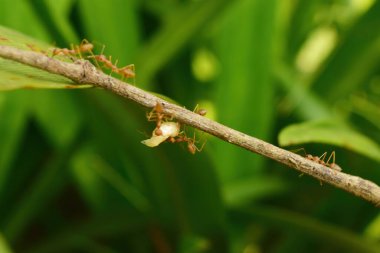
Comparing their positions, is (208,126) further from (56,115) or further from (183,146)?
(56,115)

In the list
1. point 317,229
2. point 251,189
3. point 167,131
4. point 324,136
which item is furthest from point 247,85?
point 167,131

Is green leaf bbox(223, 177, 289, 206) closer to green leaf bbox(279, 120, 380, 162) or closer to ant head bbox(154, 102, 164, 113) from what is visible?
green leaf bbox(279, 120, 380, 162)

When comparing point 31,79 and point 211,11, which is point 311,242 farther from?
point 31,79

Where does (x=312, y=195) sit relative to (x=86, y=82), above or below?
above

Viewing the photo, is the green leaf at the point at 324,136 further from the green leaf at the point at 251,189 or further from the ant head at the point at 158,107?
the green leaf at the point at 251,189

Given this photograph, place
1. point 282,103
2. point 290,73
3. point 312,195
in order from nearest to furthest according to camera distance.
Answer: point 312,195 < point 290,73 < point 282,103

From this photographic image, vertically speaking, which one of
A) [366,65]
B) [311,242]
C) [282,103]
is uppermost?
[366,65]

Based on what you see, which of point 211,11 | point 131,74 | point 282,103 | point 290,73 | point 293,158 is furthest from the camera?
point 282,103

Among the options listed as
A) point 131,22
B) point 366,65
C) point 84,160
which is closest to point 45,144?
point 84,160
